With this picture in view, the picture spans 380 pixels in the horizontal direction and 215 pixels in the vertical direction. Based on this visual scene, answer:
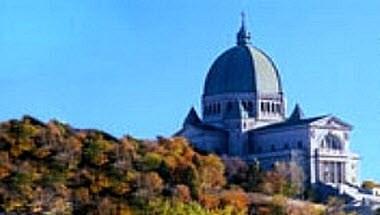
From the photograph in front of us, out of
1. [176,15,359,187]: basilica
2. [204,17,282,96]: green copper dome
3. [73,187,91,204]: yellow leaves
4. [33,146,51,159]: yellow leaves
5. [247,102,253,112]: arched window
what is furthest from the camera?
[247,102,253,112]: arched window

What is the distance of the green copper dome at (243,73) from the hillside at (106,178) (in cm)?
2963

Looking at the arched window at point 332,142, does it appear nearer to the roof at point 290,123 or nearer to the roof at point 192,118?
the roof at point 290,123

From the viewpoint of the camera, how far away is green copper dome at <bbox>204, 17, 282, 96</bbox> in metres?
115

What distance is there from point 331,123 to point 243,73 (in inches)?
330

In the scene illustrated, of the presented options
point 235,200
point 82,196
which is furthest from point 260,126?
point 82,196

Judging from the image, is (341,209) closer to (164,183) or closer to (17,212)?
(164,183)

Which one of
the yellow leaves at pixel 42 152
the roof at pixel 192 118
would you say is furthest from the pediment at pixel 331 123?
the yellow leaves at pixel 42 152

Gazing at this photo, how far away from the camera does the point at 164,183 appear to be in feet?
258

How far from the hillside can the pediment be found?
81.7ft

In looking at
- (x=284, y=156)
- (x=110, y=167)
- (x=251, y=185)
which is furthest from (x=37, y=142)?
(x=284, y=156)

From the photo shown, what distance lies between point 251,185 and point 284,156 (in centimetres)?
2164

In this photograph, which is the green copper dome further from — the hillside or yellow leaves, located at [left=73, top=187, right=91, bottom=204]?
yellow leaves, located at [left=73, top=187, right=91, bottom=204]

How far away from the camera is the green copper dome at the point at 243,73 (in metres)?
115

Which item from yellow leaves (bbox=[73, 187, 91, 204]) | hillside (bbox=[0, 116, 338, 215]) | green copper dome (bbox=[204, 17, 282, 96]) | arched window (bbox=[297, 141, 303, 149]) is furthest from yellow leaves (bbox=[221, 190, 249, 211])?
green copper dome (bbox=[204, 17, 282, 96])
